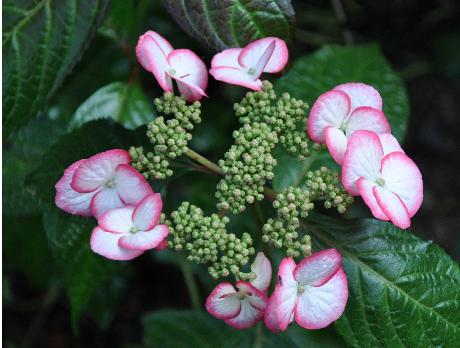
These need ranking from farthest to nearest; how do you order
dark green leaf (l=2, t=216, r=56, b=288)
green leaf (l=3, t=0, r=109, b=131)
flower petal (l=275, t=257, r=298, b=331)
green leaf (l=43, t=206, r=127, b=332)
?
1. dark green leaf (l=2, t=216, r=56, b=288)
2. green leaf (l=43, t=206, r=127, b=332)
3. green leaf (l=3, t=0, r=109, b=131)
4. flower petal (l=275, t=257, r=298, b=331)

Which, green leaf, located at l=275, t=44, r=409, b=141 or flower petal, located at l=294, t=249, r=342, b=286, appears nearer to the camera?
flower petal, located at l=294, t=249, r=342, b=286

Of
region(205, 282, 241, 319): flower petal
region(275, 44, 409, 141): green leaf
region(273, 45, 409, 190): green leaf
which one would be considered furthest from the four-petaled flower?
region(275, 44, 409, 141): green leaf

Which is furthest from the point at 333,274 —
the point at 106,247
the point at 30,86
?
the point at 30,86

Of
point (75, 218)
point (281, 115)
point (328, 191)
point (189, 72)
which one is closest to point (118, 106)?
point (75, 218)

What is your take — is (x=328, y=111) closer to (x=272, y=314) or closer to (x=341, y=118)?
(x=341, y=118)

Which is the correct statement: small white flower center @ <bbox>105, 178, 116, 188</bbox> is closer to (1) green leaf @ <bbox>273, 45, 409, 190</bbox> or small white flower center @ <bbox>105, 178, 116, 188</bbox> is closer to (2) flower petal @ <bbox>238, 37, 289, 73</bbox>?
(2) flower petal @ <bbox>238, 37, 289, 73</bbox>
